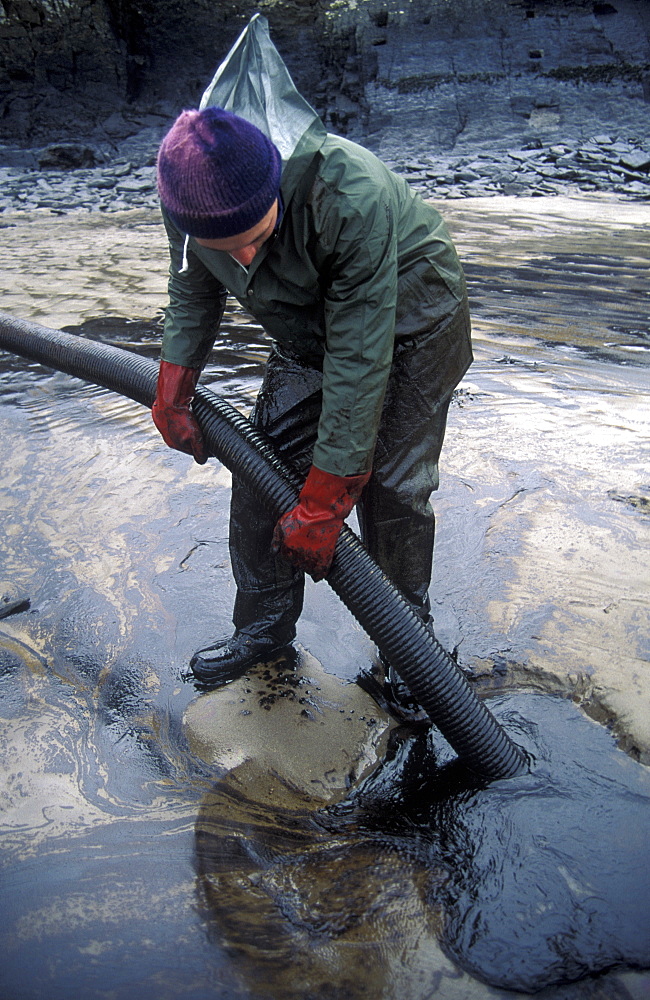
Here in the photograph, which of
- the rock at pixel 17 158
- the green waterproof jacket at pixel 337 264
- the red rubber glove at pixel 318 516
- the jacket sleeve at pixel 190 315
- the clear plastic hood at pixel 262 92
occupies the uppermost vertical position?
the clear plastic hood at pixel 262 92

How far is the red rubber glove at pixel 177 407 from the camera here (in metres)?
2.17

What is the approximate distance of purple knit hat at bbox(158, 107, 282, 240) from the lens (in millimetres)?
1455

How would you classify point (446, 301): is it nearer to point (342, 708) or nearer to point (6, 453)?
point (342, 708)

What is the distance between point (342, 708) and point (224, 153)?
5.29ft

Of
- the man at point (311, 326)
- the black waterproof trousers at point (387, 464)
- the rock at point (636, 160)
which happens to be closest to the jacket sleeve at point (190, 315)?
the man at point (311, 326)

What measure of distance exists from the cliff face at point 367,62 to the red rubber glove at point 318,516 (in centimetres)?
1454

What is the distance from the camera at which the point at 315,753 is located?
2.12 metres

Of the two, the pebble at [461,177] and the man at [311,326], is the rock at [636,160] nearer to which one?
the pebble at [461,177]

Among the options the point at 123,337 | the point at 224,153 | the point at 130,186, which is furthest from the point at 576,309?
the point at 130,186

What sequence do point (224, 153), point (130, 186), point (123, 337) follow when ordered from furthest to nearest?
point (130, 186), point (123, 337), point (224, 153)

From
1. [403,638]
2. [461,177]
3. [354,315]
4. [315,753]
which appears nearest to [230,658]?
[315,753]

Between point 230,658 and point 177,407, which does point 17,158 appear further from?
point 230,658

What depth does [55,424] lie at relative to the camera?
394 cm

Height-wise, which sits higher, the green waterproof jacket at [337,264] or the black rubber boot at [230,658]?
the green waterproof jacket at [337,264]
